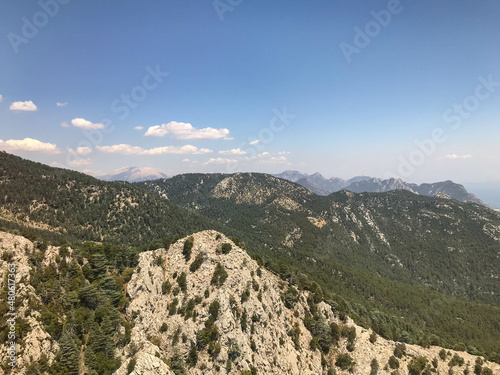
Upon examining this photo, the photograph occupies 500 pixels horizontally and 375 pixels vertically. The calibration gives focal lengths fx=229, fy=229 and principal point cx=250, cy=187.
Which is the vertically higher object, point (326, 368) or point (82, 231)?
point (82, 231)

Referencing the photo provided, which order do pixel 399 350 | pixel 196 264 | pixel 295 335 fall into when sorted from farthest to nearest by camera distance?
1. pixel 399 350
2. pixel 295 335
3. pixel 196 264

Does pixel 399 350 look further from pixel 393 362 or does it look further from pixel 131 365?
pixel 131 365

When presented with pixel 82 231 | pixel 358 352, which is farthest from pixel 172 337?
pixel 82 231

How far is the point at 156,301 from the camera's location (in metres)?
68.6

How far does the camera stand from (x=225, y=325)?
64438 millimetres

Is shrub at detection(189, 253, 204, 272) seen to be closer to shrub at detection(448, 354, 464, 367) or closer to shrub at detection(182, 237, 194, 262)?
shrub at detection(182, 237, 194, 262)

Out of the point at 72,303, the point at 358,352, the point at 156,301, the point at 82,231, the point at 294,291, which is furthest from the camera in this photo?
the point at 82,231

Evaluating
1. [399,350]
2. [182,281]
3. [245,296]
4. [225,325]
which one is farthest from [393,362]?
[182,281]

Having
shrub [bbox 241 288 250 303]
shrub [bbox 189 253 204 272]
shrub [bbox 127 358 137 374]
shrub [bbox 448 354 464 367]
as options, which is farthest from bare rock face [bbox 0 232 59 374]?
shrub [bbox 448 354 464 367]

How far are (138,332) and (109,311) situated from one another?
31.3ft

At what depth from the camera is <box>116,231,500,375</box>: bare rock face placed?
60406mm

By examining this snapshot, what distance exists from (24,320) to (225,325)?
Answer: 1728 inches

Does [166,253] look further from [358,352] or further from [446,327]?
[446,327]

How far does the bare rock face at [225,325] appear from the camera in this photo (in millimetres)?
60406
